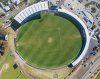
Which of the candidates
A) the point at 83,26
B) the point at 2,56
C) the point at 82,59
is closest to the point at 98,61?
the point at 82,59

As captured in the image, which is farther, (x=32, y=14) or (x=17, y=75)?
(x=32, y=14)

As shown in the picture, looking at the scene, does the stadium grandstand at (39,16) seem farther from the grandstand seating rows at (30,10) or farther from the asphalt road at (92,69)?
the asphalt road at (92,69)

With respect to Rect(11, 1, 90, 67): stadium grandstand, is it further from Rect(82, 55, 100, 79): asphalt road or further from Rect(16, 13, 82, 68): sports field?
Rect(82, 55, 100, 79): asphalt road

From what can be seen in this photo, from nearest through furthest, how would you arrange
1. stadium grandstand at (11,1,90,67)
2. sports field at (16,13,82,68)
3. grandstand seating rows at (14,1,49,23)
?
sports field at (16,13,82,68) < stadium grandstand at (11,1,90,67) < grandstand seating rows at (14,1,49,23)

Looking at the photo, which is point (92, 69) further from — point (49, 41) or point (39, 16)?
point (39, 16)

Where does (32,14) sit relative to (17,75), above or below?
above

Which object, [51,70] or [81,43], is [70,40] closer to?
[81,43]

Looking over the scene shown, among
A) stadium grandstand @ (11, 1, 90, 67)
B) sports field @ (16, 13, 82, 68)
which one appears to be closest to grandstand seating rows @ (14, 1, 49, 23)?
stadium grandstand @ (11, 1, 90, 67)

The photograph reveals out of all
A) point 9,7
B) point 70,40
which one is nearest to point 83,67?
point 70,40
